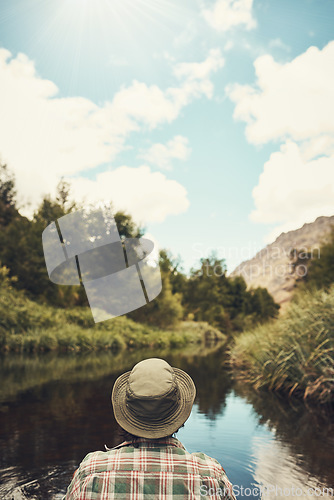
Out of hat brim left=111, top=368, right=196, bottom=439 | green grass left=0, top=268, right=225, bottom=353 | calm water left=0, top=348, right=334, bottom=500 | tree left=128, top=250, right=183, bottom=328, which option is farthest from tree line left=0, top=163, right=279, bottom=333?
hat brim left=111, top=368, right=196, bottom=439

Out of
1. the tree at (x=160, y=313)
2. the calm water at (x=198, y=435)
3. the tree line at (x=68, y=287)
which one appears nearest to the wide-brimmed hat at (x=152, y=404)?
the calm water at (x=198, y=435)

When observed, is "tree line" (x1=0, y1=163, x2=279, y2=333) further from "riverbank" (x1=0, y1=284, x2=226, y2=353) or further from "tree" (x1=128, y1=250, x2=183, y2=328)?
"riverbank" (x1=0, y1=284, x2=226, y2=353)

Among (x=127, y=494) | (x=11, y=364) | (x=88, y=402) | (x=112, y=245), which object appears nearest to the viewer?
(x=127, y=494)

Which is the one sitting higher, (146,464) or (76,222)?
(76,222)

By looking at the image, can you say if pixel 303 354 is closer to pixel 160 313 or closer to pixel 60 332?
pixel 60 332

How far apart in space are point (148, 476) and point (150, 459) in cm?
7

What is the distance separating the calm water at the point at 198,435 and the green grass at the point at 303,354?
0.48m

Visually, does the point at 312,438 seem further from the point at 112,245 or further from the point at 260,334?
the point at 112,245

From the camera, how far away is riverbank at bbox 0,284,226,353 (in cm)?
1855

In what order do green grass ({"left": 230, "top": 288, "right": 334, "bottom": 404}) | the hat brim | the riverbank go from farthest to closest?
the riverbank < green grass ({"left": 230, "top": 288, "right": 334, "bottom": 404}) < the hat brim

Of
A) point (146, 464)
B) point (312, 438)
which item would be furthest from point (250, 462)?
point (146, 464)

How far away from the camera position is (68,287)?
101ft

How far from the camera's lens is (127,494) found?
1646 millimetres

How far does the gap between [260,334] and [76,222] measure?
79.4 ft
